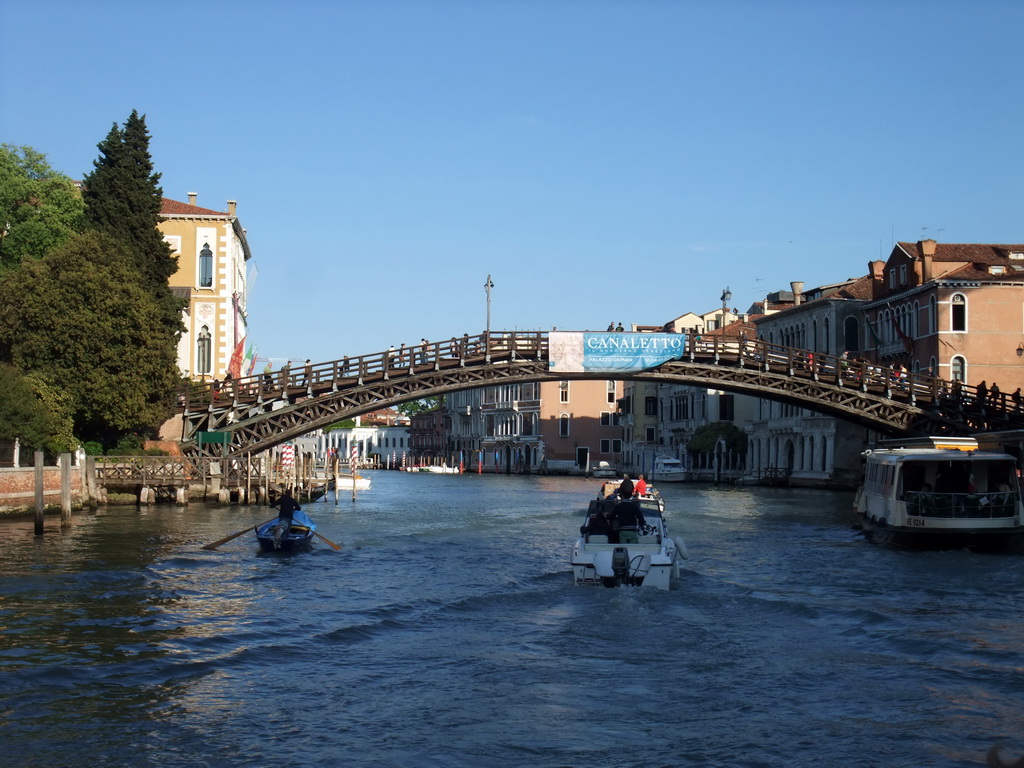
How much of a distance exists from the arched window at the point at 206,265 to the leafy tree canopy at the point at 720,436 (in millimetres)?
35802

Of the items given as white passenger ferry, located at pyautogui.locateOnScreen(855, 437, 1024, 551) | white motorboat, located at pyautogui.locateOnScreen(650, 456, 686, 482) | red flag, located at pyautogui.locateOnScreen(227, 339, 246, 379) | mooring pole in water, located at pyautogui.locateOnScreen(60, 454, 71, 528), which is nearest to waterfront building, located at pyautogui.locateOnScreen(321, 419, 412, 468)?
white motorboat, located at pyautogui.locateOnScreen(650, 456, 686, 482)

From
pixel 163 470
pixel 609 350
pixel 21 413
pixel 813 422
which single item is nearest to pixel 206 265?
pixel 163 470

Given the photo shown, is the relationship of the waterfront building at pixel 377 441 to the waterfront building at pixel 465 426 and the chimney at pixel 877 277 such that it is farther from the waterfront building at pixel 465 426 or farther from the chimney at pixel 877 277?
the chimney at pixel 877 277

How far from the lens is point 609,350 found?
142 feet

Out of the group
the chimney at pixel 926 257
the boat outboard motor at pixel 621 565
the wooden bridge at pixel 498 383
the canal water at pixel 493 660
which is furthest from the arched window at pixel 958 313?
the boat outboard motor at pixel 621 565

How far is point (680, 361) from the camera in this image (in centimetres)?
4384

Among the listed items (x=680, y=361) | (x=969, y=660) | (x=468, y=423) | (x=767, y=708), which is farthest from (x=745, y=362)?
(x=468, y=423)

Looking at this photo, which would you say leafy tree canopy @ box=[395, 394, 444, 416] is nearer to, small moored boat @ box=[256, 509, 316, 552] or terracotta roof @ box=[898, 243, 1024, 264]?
terracotta roof @ box=[898, 243, 1024, 264]

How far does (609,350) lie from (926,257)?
17199 mm

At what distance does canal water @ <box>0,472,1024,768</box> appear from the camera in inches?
391

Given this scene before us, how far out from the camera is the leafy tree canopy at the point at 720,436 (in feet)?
243

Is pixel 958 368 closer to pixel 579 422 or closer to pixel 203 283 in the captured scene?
pixel 203 283

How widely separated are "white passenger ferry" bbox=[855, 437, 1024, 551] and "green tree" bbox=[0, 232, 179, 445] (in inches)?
870

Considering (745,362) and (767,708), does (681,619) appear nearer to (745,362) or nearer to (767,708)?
(767,708)
